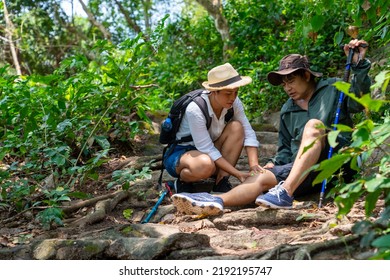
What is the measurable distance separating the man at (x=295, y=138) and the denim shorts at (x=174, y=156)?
0.54 metres

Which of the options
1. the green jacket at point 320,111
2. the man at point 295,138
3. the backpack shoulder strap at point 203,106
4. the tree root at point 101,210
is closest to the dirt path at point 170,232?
the tree root at point 101,210

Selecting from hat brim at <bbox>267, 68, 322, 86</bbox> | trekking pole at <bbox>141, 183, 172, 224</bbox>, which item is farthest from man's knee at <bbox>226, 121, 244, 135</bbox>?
trekking pole at <bbox>141, 183, 172, 224</bbox>

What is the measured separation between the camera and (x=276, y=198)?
4785 mm

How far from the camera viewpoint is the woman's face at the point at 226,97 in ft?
16.8

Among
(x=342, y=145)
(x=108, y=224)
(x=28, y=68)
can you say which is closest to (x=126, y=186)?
(x=108, y=224)

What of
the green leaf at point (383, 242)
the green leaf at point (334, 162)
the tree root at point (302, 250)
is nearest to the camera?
the green leaf at point (383, 242)

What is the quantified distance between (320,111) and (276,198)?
93 cm

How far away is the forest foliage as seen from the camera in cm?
451

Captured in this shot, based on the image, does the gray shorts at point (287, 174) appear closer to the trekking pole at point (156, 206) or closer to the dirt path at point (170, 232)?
the dirt path at point (170, 232)

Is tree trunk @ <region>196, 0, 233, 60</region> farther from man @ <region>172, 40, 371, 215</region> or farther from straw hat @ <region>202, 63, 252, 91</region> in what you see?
straw hat @ <region>202, 63, 252, 91</region>

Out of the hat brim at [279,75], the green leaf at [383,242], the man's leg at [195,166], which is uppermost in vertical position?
the hat brim at [279,75]

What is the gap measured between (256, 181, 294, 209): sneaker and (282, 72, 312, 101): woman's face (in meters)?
0.90

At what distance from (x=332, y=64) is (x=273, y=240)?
6.21m

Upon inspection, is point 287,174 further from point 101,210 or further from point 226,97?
point 101,210
